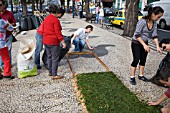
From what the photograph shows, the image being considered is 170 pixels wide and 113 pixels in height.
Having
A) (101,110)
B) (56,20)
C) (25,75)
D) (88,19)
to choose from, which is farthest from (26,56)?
(88,19)

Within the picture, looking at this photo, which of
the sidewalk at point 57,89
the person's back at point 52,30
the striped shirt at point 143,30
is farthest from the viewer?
the person's back at point 52,30

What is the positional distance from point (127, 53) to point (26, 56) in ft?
12.4

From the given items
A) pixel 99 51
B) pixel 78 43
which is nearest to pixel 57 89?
pixel 78 43

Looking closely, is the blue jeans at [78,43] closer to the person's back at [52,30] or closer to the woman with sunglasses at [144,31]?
the person's back at [52,30]

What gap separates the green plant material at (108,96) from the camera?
3.37 meters

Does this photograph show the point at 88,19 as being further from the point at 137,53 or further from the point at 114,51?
the point at 137,53

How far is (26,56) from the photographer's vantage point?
4.77 metres

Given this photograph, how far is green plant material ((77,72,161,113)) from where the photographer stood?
3.37 meters

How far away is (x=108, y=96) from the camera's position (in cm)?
381

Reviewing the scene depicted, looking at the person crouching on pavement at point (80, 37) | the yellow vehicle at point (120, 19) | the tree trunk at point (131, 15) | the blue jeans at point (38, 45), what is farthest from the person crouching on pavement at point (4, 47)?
the yellow vehicle at point (120, 19)

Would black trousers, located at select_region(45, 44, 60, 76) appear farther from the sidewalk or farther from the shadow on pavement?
the shadow on pavement

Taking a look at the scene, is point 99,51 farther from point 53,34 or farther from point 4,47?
point 4,47

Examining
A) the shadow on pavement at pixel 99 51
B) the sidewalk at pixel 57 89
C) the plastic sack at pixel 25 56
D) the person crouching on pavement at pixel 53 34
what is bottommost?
the sidewalk at pixel 57 89

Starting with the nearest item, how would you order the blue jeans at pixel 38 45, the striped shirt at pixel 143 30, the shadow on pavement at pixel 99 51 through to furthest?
1. the striped shirt at pixel 143 30
2. the blue jeans at pixel 38 45
3. the shadow on pavement at pixel 99 51
